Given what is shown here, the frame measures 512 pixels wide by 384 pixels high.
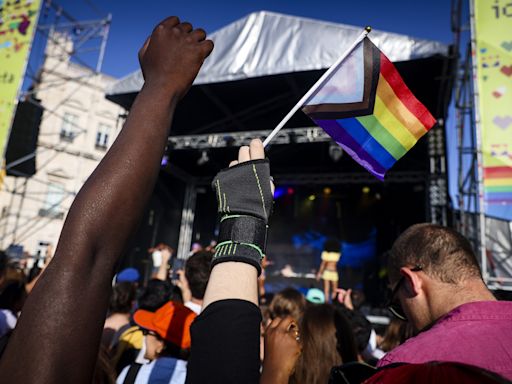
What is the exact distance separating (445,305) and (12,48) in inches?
486

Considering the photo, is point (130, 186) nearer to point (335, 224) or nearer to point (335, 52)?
point (335, 52)

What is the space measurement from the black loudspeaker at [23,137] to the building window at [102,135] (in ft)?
37.8

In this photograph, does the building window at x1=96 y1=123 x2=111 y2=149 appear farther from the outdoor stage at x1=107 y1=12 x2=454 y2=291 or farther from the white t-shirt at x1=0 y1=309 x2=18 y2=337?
the white t-shirt at x1=0 y1=309 x2=18 y2=337

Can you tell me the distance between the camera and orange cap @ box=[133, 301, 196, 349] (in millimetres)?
2344

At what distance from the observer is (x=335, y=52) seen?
7789 millimetres

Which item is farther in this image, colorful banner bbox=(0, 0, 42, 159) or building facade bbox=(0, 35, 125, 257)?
building facade bbox=(0, 35, 125, 257)

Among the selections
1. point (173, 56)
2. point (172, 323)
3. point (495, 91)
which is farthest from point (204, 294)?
point (495, 91)

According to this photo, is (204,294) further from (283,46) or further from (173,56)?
(283,46)

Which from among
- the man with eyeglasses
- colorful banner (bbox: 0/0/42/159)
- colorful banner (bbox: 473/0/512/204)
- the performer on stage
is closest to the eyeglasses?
the man with eyeglasses

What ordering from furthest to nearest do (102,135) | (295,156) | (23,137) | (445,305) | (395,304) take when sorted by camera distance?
(102,135)
(295,156)
(23,137)
(395,304)
(445,305)

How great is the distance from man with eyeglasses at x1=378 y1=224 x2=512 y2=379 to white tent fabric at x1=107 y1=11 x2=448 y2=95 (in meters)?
6.70

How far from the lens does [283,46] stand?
27.4 ft

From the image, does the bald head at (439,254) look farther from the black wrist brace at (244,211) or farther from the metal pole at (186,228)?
the metal pole at (186,228)

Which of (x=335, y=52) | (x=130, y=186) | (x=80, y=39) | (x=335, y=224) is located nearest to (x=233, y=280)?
(x=130, y=186)
